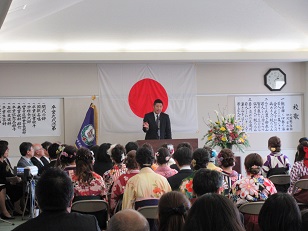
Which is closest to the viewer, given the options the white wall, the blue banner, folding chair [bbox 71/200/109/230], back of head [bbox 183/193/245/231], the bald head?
back of head [bbox 183/193/245/231]

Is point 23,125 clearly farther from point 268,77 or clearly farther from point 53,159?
point 268,77

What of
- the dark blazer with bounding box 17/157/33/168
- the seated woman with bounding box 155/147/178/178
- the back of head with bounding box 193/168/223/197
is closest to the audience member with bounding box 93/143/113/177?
the seated woman with bounding box 155/147/178/178

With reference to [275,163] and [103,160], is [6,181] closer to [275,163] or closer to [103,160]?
[103,160]

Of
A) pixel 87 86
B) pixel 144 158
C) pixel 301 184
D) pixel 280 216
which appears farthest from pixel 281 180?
pixel 87 86

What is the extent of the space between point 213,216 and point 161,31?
323 inches

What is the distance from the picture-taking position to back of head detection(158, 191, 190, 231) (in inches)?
108

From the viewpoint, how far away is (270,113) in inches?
431

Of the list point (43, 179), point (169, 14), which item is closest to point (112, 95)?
point (169, 14)

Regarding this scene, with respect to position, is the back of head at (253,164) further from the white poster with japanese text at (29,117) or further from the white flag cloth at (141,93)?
the white poster with japanese text at (29,117)

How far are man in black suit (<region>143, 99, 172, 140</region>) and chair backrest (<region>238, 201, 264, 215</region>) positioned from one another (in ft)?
17.1

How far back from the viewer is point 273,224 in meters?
2.35

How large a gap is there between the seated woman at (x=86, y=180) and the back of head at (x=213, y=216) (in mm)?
2907

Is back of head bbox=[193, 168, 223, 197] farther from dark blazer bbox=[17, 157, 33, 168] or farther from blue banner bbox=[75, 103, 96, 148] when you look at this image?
blue banner bbox=[75, 103, 96, 148]

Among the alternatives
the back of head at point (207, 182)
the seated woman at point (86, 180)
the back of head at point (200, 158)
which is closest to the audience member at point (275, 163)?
the back of head at point (200, 158)
